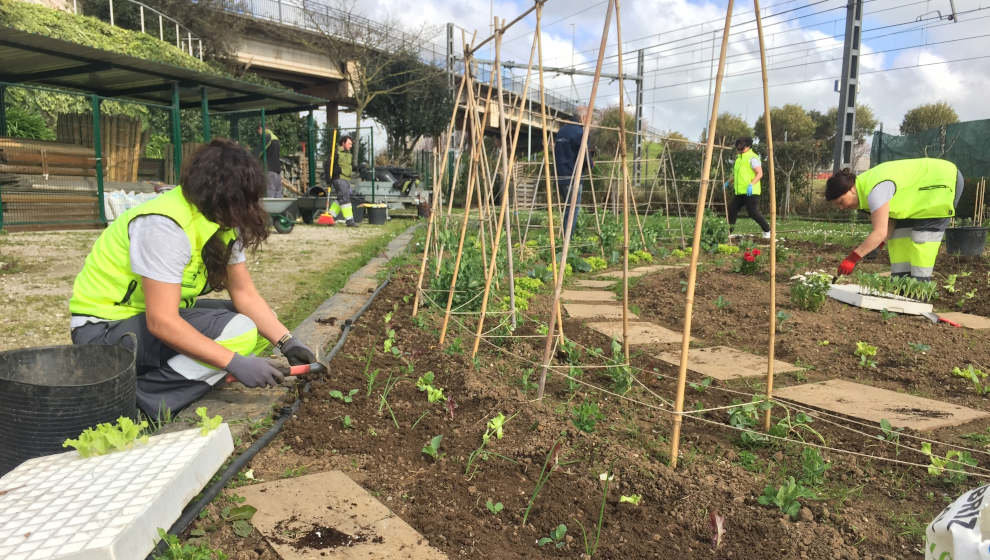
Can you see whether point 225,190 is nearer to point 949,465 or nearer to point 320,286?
point 949,465

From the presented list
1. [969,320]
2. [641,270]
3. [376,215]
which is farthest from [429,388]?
[376,215]

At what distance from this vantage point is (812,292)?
4.10 meters

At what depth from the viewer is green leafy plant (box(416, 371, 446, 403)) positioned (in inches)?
91.0

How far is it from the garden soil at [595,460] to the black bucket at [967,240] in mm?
3372

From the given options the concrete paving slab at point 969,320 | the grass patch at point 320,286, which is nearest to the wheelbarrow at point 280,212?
the grass patch at point 320,286

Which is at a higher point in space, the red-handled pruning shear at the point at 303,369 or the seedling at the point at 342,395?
the red-handled pruning shear at the point at 303,369

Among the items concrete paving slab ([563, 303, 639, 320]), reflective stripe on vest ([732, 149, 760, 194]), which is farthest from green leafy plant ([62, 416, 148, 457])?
reflective stripe on vest ([732, 149, 760, 194])

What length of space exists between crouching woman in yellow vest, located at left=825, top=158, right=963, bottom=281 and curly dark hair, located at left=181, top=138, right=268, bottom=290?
3620mm

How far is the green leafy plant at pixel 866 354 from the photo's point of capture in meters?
3.03

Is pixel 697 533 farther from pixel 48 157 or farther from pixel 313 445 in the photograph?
pixel 48 157

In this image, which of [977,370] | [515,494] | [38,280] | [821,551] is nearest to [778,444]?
[821,551]

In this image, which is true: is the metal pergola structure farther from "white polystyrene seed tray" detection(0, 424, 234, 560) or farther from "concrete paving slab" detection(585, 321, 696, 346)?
"white polystyrene seed tray" detection(0, 424, 234, 560)

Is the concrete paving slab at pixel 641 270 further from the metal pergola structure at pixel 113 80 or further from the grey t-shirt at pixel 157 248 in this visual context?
the metal pergola structure at pixel 113 80

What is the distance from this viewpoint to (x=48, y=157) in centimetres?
834
